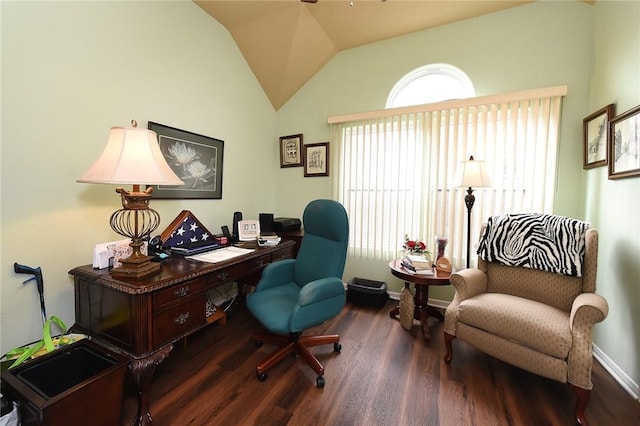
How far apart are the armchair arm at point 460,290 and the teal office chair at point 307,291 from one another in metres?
0.79

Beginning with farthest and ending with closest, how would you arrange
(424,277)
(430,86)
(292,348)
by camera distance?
(430,86), (424,277), (292,348)

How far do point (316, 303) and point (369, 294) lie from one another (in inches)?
48.5

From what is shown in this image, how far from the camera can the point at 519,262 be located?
1.86 metres

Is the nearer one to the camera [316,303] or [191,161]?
[316,303]

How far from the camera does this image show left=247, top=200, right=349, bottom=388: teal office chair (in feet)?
4.96

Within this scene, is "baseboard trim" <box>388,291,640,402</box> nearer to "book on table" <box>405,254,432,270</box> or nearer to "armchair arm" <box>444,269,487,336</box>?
"armchair arm" <box>444,269,487,336</box>

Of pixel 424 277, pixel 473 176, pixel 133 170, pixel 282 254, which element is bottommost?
pixel 424 277

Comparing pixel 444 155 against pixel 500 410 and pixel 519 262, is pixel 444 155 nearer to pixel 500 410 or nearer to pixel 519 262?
pixel 519 262

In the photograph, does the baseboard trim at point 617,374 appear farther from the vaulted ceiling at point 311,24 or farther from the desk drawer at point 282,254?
the vaulted ceiling at point 311,24

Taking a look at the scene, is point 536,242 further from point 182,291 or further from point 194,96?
point 194,96

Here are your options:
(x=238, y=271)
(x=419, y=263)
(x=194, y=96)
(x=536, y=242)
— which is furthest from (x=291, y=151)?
(x=536, y=242)

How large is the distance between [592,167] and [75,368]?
3675 mm

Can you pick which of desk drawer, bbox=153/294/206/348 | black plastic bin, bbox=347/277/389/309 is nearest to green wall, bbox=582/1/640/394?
black plastic bin, bbox=347/277/389/309

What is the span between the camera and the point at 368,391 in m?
1.50
